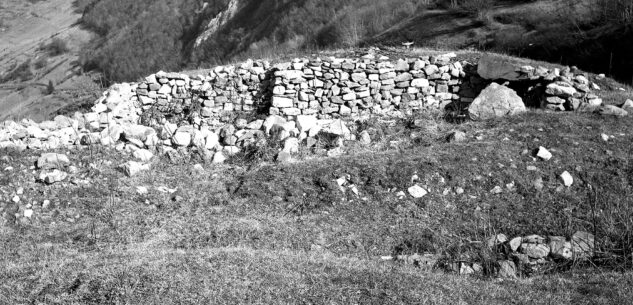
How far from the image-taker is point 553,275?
19.2 ft

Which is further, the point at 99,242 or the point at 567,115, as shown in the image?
the point at 567,115

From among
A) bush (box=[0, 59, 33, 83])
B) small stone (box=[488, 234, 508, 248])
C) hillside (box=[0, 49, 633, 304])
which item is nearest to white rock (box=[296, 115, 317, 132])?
hillside (box=[0, 49, 633, 304])

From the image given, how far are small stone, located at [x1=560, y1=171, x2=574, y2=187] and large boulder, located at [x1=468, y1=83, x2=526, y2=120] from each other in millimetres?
2543

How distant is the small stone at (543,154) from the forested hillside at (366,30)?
5.98 meters

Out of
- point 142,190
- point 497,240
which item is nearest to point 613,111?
point 497,240

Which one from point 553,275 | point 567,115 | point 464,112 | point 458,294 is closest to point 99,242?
point 458,294

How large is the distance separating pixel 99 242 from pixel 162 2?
42.6 metres

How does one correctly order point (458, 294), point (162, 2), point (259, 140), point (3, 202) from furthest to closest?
point (162, 2) → point (259, 140) → point (3, 202) → point (458, 294)

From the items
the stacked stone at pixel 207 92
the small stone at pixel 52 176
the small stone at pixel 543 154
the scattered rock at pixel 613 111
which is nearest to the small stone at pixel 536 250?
the small stone at pixel 543 154

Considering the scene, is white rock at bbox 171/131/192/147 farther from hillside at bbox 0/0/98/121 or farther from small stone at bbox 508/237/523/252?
hillside at bbox 0/0/98/121

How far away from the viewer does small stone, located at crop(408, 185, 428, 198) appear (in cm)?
831

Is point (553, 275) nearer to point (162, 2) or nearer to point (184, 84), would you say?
point (184, 84)

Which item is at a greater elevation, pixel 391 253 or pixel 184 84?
pixel 184 84

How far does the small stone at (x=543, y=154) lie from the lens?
8.90 m
